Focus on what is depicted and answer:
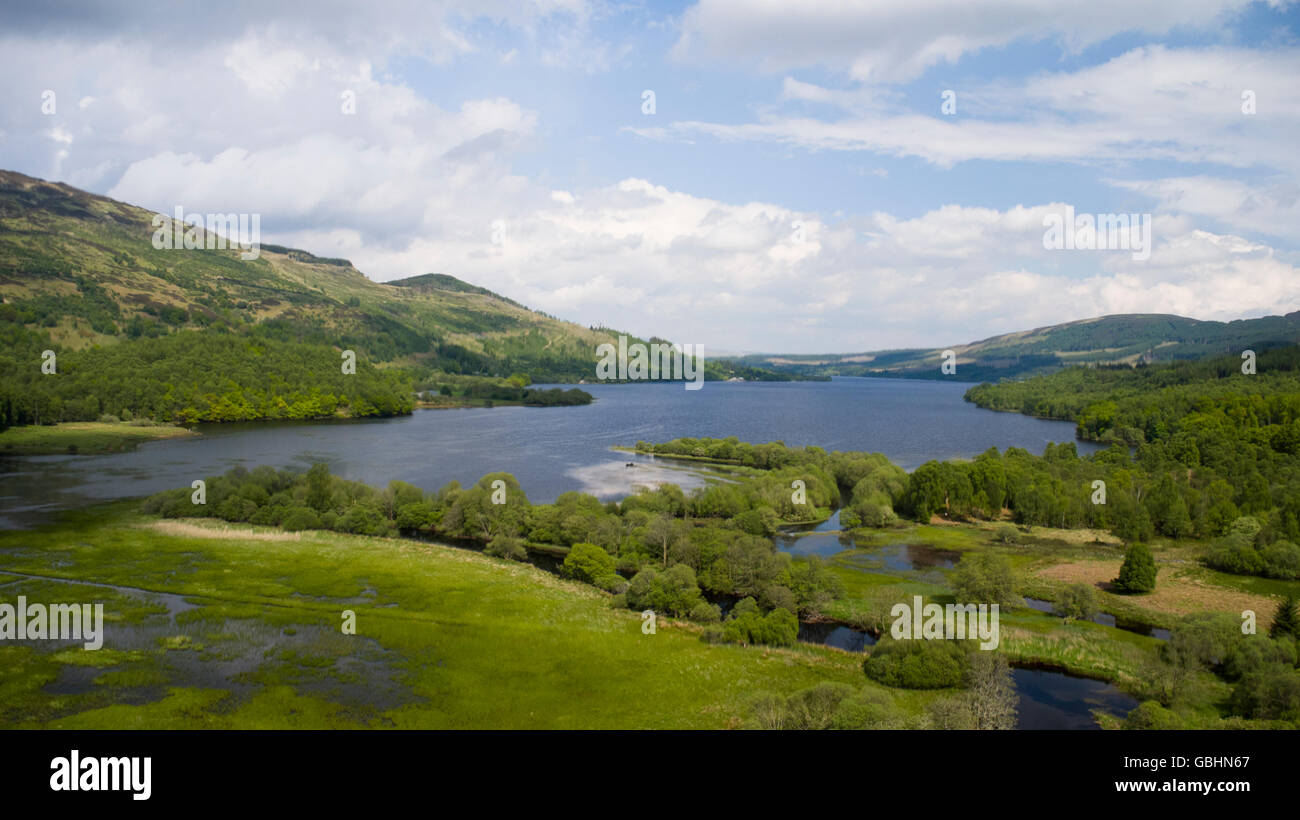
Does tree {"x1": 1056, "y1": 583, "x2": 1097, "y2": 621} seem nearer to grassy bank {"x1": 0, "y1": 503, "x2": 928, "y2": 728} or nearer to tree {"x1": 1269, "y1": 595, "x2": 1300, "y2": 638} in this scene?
tree {"x1": 1269, "y1": 595, "x2": 1300, "y2": 638}

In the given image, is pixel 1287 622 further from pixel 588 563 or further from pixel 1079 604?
pixel 588 563

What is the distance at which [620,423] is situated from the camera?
171 meters

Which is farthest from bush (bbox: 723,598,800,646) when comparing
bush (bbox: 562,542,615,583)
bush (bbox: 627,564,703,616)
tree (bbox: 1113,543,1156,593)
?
tree (bbox: 1113,543,1156,593)

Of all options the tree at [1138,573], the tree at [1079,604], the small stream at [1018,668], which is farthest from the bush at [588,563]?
the tree at [1138,573]

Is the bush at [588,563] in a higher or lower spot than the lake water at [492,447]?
lower

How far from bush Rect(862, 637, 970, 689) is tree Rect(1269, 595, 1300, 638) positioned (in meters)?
19.8

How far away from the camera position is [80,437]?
119000 mm

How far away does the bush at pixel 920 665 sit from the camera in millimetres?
37344

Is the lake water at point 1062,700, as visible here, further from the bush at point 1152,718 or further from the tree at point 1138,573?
the tree at point 1138,573

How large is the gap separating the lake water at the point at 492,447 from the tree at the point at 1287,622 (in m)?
60.8

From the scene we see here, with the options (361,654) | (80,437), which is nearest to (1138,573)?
(361,654)

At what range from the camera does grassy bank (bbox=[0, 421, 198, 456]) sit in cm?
11131

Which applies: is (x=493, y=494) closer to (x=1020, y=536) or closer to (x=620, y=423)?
(x=1020, y=536)

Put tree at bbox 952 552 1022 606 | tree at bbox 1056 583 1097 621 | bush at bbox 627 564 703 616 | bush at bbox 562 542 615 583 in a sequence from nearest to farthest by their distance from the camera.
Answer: tree at bbox 1056 583 1097 621 → tree at bbox 952 552 1022 606 → bush at bbox 627 564 703 616 → bush at bbox 562 542 615 583
